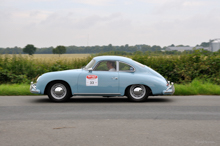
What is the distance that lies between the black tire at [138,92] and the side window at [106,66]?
0.85m

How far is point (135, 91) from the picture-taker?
10.9 metres

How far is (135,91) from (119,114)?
2.34m

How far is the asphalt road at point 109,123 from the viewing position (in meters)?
5.92

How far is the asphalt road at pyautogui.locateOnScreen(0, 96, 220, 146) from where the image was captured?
592cm

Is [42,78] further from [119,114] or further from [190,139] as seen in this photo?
[190,139]

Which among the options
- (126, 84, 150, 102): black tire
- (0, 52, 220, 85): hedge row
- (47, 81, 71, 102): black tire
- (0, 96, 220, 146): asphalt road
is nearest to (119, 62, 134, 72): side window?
(126, 84, 150, 102): black tire

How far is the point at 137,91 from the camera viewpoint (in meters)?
10.9

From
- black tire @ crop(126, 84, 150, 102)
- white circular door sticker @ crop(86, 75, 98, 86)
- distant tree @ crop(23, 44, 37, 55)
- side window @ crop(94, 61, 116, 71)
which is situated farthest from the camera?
distant tree @ crop(23, 44, 37, 55)

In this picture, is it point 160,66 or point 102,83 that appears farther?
point 160,66

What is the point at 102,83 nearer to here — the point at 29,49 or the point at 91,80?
the point at 91,80

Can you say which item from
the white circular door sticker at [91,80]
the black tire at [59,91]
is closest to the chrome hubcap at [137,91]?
the white circular door sticker at [91,80]

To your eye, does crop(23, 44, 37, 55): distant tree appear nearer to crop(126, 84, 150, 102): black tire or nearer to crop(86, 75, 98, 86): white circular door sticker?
crop(86, 75, 98, 86): white circular door sticker

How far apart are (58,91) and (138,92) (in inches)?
97.9

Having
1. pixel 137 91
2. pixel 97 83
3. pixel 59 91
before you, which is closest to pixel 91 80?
pixel 97 83
